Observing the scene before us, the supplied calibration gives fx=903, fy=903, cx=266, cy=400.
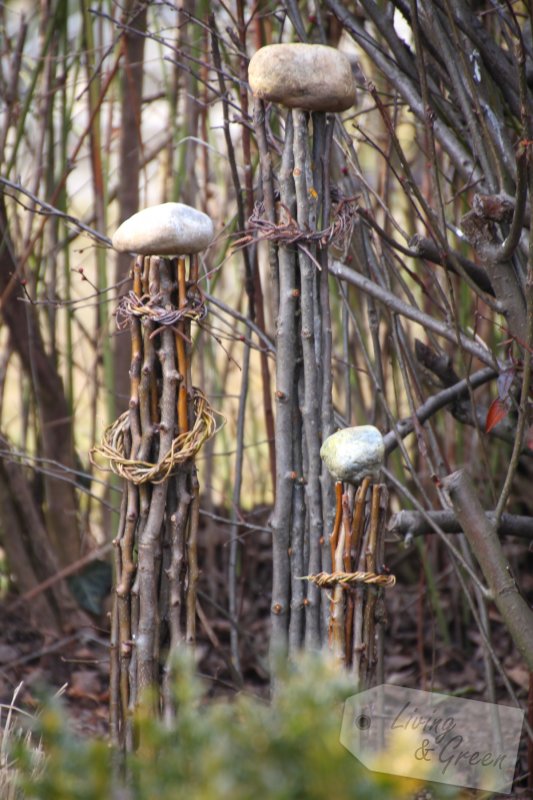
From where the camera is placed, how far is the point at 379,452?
1381 mm

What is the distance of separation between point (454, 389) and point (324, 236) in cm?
52

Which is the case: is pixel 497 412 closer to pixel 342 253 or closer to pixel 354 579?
pixel 354 579

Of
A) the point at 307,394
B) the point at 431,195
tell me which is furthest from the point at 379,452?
the point at 431,195

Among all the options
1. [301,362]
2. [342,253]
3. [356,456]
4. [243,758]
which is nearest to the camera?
[243,758]

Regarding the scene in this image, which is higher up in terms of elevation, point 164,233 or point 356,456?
point 164,233

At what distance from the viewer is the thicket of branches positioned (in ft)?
5.46

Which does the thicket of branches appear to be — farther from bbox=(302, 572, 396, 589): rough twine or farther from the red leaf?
bbox=(302, 572, 396, 589): rough twine

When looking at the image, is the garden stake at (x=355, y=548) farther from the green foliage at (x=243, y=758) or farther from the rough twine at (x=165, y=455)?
the green foliage at (x=243, y=758)

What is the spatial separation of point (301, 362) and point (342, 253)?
608 mm

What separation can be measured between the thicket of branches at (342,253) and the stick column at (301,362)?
2.2 inches

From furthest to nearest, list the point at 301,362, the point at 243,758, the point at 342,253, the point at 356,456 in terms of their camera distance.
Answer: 1. the point at 342,253
2. the point at 301,362
3. the point at 356,456
4. the point at 243,758

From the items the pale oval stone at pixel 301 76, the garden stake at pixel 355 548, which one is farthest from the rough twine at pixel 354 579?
the pale oval stone at pixel 301 76

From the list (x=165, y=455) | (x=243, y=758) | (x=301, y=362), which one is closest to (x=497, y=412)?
(x=301, y=362)

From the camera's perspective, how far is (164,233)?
4.55ft
